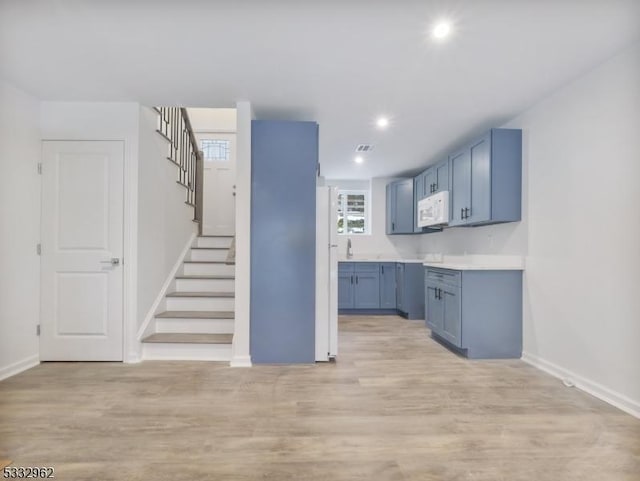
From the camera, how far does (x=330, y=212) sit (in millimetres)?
3414

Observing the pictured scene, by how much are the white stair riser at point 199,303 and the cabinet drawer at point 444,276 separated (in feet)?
7.82

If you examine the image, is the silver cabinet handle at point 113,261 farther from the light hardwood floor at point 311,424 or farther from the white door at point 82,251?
the light hardwood floor at point 311,424

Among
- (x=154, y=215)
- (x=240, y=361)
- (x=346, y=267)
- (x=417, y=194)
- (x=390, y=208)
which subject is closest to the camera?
(x=240, y=361)

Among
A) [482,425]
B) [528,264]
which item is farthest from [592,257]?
[482,425]

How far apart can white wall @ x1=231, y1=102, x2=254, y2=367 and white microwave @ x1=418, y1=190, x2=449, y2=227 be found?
2.52m

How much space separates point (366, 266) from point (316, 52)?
392 cm

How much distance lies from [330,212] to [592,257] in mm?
2140

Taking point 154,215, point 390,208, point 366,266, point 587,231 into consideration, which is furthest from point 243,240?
point 390,208

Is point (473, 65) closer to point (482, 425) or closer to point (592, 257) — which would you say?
point (592, 257)

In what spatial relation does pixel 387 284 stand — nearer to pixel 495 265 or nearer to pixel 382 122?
pixel 495 265

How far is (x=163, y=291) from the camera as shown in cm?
393

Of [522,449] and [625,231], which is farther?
[625,231]

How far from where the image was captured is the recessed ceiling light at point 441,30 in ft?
6.94

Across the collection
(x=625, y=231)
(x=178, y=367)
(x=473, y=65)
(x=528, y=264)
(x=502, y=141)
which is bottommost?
Result: (x=178, y=367)
